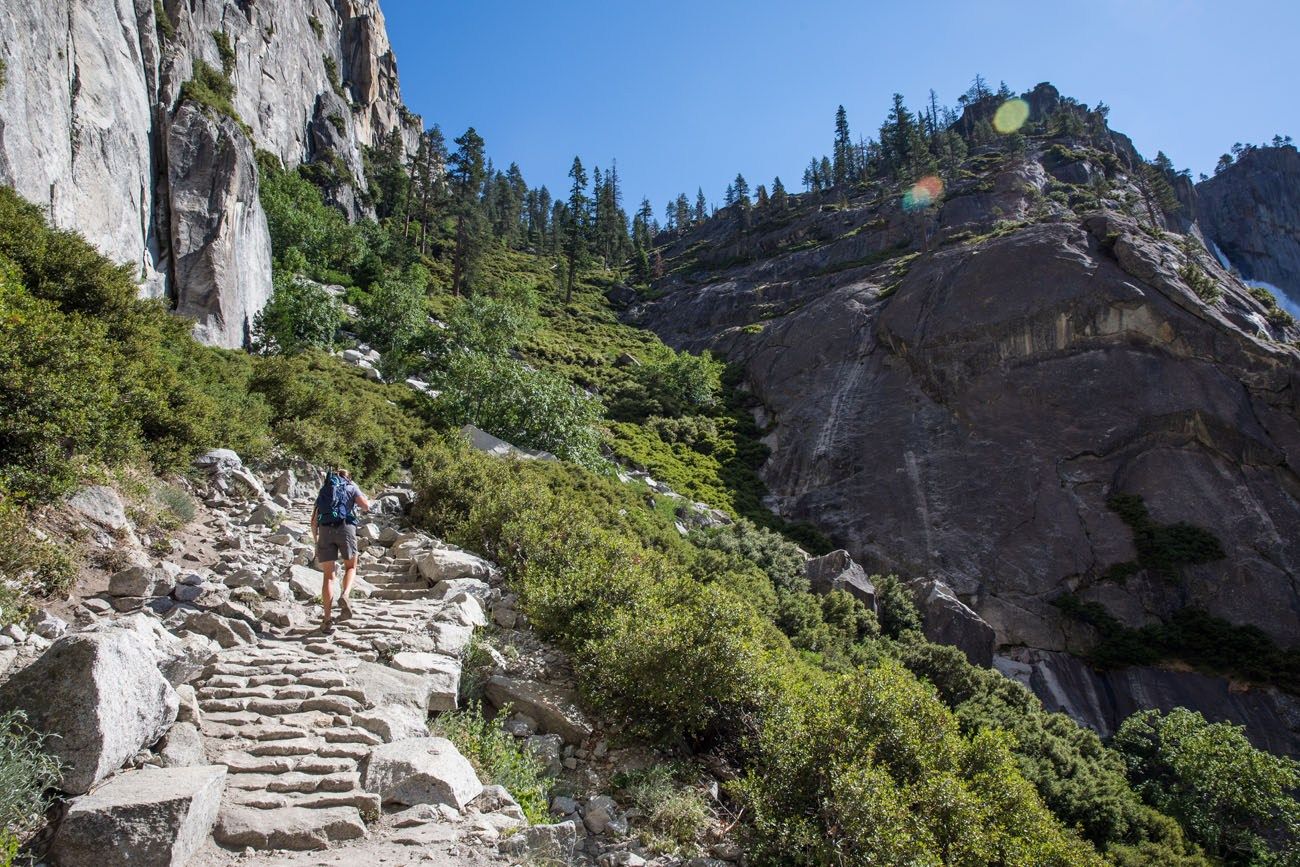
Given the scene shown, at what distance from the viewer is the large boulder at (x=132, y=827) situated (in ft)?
12.3

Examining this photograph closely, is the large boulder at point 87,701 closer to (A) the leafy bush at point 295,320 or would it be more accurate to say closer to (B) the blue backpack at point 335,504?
A: (B) the blue backpack at point 335,504

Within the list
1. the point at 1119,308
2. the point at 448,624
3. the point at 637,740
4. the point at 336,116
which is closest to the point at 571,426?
the point at 448,624

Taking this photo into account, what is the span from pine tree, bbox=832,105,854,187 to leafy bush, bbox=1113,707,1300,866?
296 ft

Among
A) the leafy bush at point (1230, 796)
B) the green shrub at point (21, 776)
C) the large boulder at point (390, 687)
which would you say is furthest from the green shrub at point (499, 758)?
the leafy bush at point (1230, 796)

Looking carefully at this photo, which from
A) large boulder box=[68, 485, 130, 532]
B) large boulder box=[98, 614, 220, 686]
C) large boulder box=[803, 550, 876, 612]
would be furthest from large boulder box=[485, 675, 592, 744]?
large boulder box=[803, 550, 876, 612]

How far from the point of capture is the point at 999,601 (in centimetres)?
2920

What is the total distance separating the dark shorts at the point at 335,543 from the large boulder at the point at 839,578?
1710 centimetres

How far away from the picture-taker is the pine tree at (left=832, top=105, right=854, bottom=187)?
97.2 metres

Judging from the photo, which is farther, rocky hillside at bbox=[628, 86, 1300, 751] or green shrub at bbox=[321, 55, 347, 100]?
green shrub at bbox=[321, 55, 347, 100]

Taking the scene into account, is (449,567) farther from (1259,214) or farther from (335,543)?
(1259,214)

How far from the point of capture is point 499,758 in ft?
21.0

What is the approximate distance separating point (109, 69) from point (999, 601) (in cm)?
3712

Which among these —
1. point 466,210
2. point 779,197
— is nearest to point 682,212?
point 779,197

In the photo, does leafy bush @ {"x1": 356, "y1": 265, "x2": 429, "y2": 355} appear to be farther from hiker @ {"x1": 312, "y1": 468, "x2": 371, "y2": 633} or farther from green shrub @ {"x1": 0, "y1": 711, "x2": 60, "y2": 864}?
green shrub @ {"x1": 0, "y1": 711, "x2": 60, "y2": 864}
